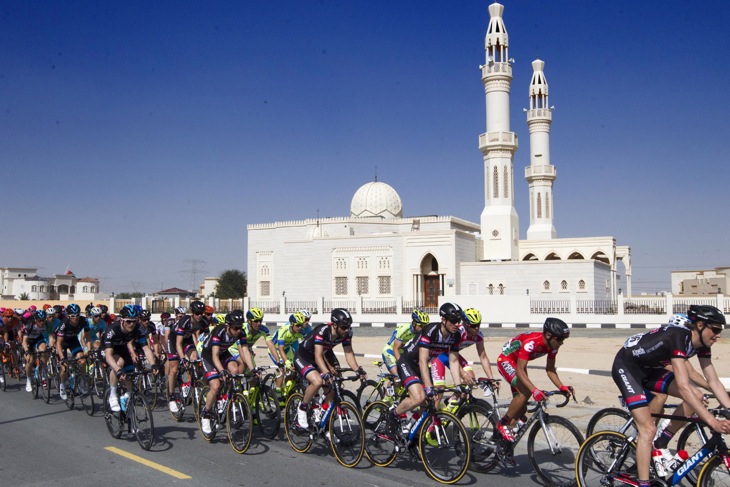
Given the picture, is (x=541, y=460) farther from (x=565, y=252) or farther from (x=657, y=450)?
(x=565, y=252)

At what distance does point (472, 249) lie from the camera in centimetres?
4809

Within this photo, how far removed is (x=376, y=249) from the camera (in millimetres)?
48844

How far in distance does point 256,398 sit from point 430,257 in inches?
1554

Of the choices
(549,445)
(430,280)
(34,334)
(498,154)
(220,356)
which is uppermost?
(498,154)

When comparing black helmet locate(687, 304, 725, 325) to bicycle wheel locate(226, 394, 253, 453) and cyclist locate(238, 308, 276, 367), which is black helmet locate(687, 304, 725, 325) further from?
cyclist locate(238, 308, 276, 367)

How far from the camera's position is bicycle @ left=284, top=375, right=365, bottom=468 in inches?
297

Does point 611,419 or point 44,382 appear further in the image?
point 44,382

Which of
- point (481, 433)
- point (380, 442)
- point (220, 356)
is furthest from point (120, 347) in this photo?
point (481, 433)

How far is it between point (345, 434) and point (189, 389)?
4.16 metres

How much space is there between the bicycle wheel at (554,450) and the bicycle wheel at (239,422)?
11.0 ft

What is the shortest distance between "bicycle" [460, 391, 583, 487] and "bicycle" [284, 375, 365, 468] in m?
1.57

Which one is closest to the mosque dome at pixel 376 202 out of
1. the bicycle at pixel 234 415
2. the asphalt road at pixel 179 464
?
the asphalt road at pixel 179 464

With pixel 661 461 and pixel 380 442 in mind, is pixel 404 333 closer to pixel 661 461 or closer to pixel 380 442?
pixel 380 442

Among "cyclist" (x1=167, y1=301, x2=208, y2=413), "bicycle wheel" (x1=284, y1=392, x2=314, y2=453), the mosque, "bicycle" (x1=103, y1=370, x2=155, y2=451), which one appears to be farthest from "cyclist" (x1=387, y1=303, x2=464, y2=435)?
the mosque
